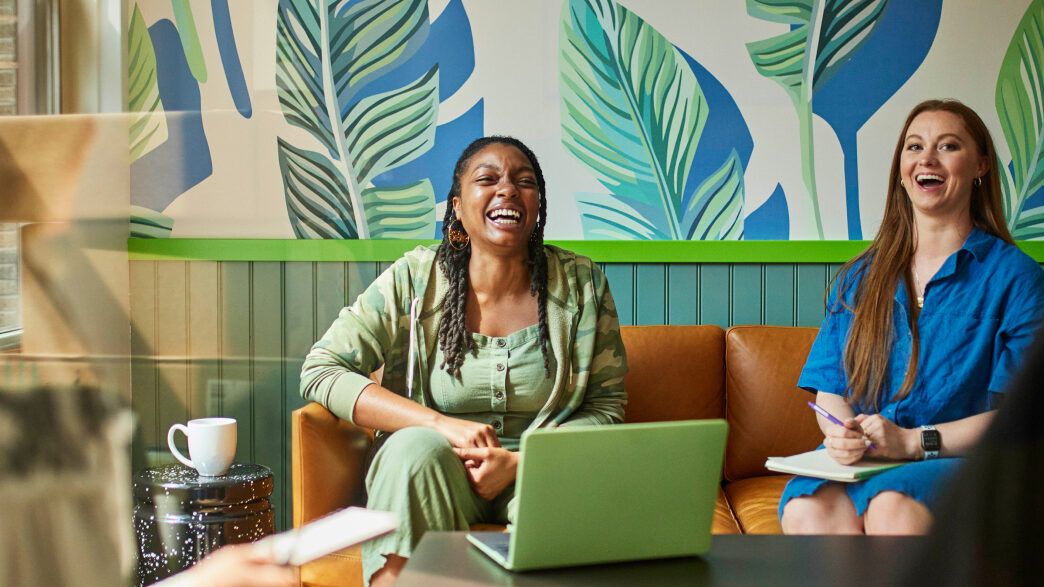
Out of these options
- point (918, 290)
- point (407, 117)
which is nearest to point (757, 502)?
point (918, 290)

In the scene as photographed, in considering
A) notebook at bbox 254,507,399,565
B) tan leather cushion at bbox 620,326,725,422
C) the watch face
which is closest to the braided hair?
tan leather cushion at bbox 620,326,725,422

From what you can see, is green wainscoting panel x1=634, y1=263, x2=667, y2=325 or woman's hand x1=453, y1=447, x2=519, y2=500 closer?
woman's hand x1=453, y1=447, x2=519, y2=500

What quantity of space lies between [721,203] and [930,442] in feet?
3.19

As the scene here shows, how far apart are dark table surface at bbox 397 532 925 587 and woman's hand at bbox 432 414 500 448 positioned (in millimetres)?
536

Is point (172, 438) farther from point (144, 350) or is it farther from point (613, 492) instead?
point (613, 492)

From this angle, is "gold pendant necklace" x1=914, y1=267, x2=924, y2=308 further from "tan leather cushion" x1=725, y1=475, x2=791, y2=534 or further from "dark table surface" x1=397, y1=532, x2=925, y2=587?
"dark table surface" x1=397, y1=532, x2=925, y2=587

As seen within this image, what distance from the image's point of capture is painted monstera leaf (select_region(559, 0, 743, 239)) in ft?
7.43

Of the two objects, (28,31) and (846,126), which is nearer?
(28,31)

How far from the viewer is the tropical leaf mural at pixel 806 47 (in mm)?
2240

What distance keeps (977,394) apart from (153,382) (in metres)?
1.52

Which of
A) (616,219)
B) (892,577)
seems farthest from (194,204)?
(616,219)

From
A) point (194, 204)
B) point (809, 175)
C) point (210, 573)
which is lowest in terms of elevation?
point (210, 573)

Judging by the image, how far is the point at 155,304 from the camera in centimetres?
24

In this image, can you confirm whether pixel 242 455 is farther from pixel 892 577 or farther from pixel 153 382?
pixel 892 577
